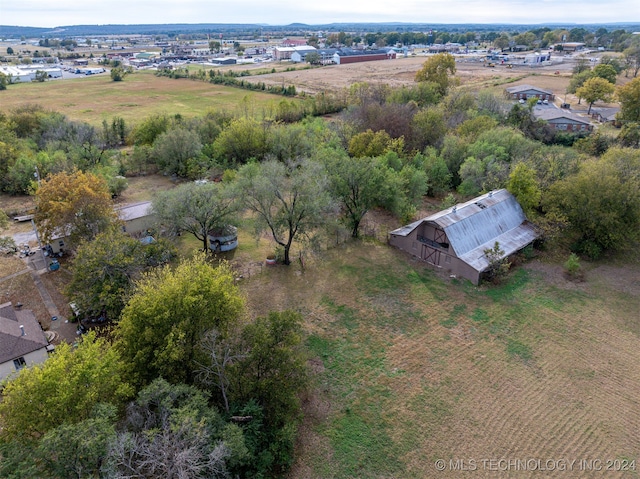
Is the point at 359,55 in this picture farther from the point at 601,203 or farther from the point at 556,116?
the point at 601,203

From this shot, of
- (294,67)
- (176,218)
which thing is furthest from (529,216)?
(294,67)

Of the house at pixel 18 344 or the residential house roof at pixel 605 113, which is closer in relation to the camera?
the house at pixel 18 344

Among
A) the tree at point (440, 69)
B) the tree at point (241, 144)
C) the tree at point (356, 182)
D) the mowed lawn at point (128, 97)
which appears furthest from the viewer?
the mowed lawn at point (128, 97)

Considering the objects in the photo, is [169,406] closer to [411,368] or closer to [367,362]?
[367,362]

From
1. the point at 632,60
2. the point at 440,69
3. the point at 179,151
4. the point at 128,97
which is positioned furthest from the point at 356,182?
the point at 632,60

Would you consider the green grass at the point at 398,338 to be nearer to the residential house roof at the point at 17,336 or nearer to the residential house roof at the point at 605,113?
the residential house roof at the point at 17,336

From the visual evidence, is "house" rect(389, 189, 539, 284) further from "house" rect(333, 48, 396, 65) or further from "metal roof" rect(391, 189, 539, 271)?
"house" rect(333, 48, 396, 65)

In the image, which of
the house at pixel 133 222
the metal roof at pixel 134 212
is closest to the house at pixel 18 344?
the house at pixel 133 222
